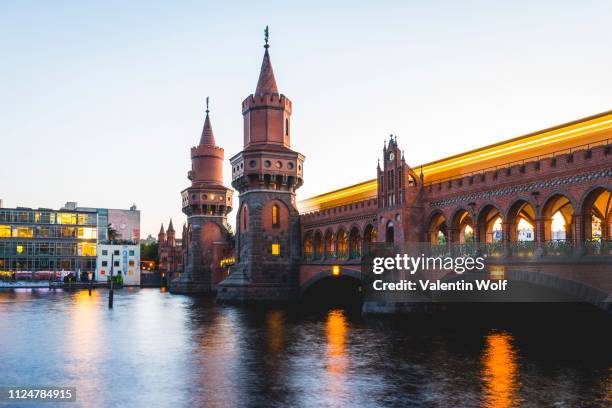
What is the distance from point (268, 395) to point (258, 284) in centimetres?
4567

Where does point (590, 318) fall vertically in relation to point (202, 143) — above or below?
below

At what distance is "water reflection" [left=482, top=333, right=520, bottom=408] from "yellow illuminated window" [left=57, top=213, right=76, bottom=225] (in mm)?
109150

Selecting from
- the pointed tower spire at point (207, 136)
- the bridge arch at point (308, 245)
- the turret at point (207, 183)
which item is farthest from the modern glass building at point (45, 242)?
the bridge arch at point (308, 245)

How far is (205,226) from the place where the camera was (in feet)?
288

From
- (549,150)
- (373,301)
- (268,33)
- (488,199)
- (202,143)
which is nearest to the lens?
(488,199)

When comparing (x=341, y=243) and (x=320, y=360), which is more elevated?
(x=341, y=243)

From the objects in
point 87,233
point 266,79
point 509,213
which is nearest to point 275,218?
point 266,79

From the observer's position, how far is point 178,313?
169 ft

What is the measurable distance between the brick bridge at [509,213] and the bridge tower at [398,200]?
0.26ft

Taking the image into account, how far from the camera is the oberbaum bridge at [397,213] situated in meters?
32.6

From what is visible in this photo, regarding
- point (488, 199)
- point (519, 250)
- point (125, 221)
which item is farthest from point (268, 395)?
point (125, 221)

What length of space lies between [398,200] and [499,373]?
85.2 feet

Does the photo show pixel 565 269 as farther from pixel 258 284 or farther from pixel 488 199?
pixel 258 284

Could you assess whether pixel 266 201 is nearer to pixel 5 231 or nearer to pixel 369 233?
pixel 369 233
